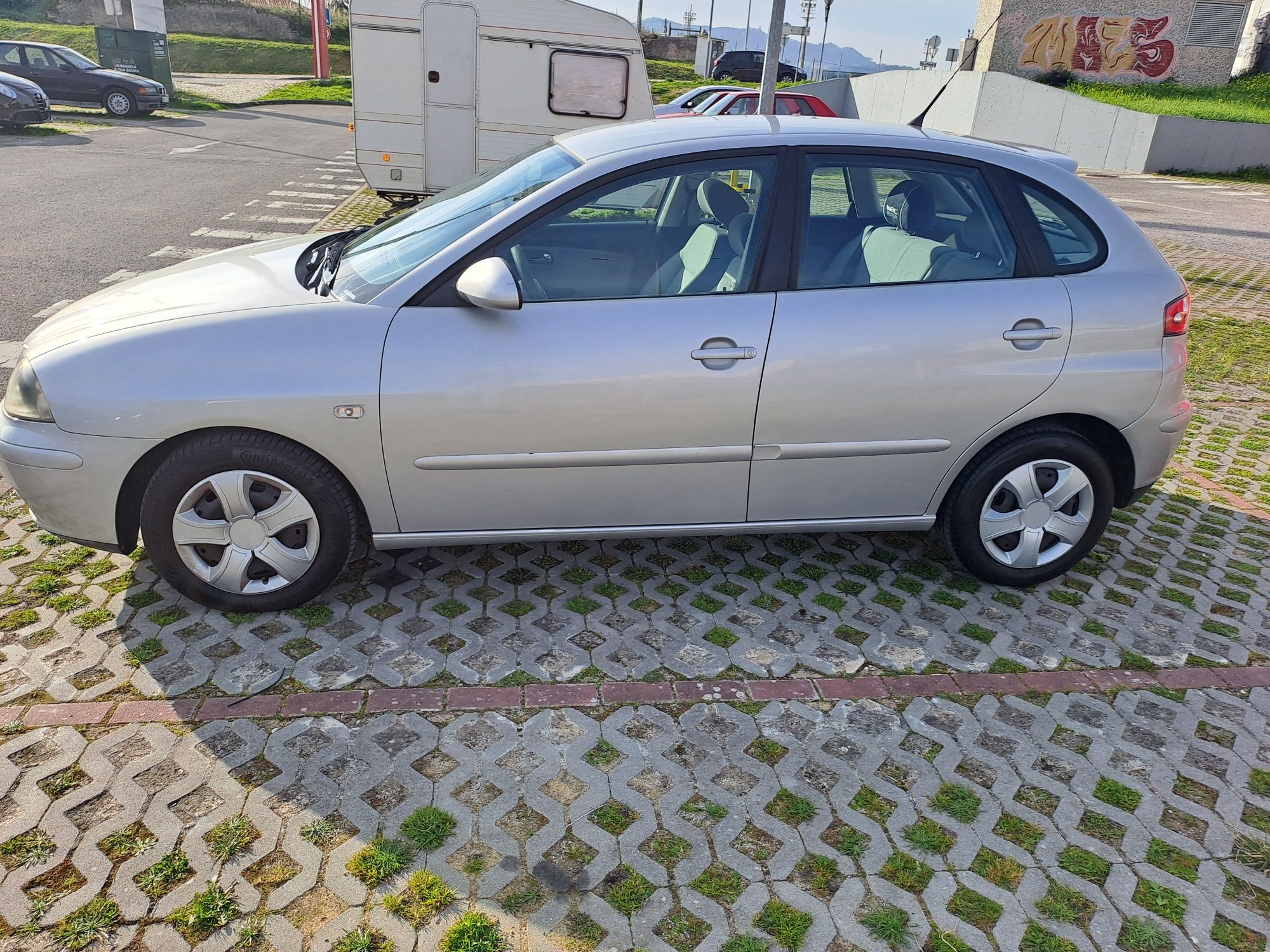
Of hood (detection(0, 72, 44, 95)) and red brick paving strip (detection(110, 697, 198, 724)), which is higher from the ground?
hood (detection(0, 72, 44, 95))

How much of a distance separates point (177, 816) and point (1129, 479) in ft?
12.6

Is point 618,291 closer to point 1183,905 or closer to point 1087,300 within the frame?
point 1087,300

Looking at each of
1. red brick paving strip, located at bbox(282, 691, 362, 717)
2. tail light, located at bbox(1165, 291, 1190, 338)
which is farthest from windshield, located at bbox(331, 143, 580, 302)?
tail light, located at bbox(1165, 291, 1190, 338)

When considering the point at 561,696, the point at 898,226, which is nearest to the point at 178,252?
the point at 898,226

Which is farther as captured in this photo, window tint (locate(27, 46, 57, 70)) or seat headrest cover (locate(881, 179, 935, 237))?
window tint (locate(27, 46, 57, 70))

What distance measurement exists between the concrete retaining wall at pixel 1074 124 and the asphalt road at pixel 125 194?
691 inches

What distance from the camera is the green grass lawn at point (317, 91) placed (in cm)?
3231

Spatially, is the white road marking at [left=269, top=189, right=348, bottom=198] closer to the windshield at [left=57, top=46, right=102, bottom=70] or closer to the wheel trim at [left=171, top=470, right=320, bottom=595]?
the wheel trim at [left=171, top=470, right=320, bottom=595]

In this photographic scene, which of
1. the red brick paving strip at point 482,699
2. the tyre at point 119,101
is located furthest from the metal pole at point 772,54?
the tyre at point 119,101

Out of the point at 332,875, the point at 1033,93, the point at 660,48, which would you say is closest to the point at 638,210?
the point at 332,875

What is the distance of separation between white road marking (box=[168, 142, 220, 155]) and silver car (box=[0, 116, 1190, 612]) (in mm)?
16223

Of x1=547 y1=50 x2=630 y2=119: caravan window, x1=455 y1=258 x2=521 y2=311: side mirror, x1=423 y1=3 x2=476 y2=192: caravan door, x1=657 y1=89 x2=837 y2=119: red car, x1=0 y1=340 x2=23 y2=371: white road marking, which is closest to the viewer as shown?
x1=455 y1=258 x2=521 y2=311: side mirror

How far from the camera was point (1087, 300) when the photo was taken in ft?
12.3

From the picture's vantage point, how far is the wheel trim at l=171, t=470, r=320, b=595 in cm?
345
